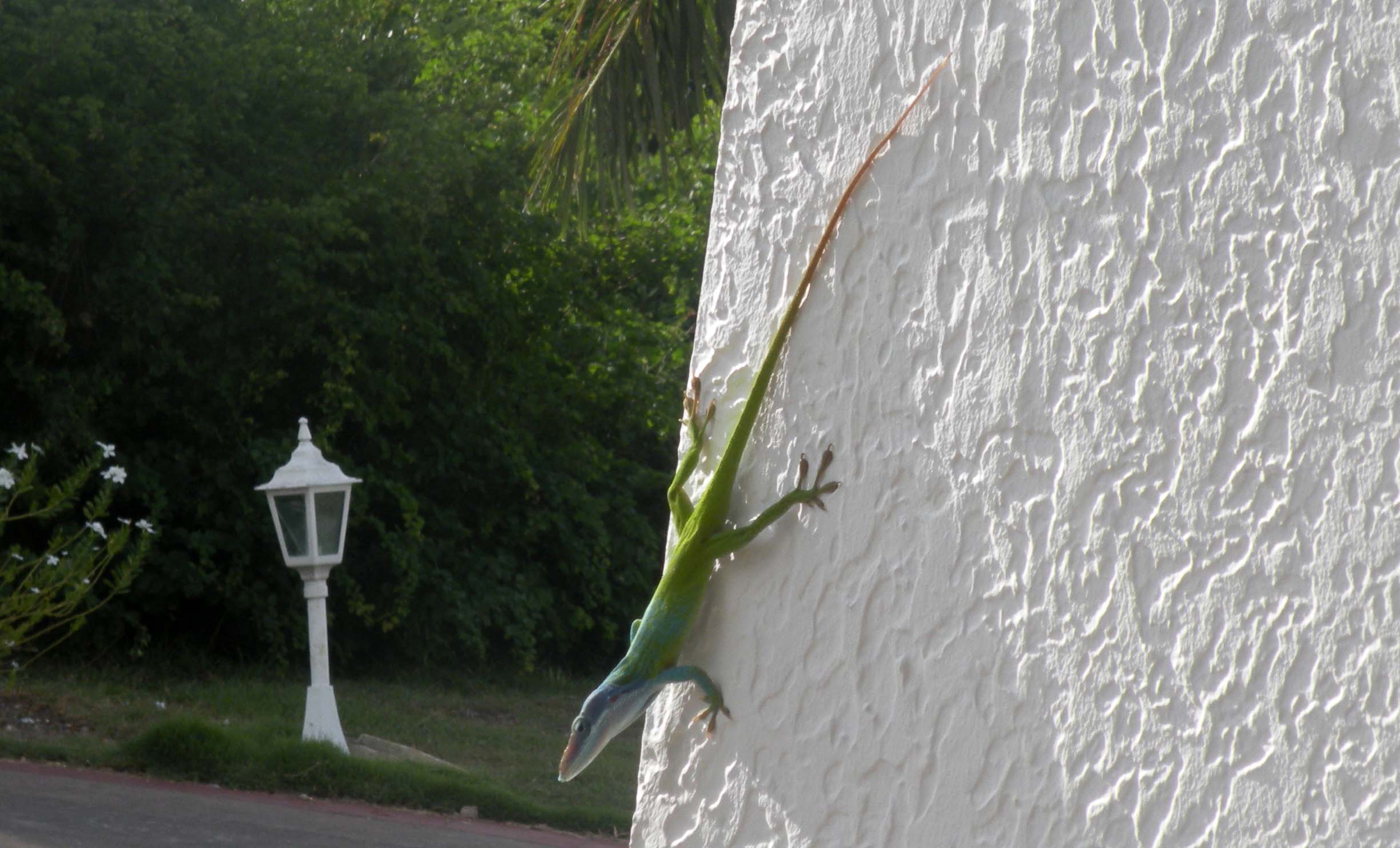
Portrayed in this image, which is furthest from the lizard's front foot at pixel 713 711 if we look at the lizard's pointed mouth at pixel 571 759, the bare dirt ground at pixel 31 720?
the bare dirt ground at pixel 31 720

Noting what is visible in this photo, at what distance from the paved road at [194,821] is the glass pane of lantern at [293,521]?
4.86 feet

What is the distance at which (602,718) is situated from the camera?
96cm

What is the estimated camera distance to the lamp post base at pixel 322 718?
8.28 meters

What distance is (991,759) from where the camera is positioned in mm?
768

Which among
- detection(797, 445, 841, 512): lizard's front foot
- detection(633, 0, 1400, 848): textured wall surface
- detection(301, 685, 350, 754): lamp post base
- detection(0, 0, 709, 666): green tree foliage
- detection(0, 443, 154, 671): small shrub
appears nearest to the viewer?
detection(633, 0, 1400, 848): textured wall surface

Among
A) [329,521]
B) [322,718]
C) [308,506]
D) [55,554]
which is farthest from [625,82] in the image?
[55,554]

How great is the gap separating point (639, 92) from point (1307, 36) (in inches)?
212

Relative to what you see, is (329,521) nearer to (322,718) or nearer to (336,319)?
(322,718)

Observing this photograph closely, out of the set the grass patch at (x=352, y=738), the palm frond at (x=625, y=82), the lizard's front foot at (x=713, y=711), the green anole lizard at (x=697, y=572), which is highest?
the palm frond at (x=625, y=82)

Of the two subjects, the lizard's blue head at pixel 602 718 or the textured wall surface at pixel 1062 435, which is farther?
the lizard's blue head at pixel 602 718

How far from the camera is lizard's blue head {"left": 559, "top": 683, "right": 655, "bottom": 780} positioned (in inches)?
37.2

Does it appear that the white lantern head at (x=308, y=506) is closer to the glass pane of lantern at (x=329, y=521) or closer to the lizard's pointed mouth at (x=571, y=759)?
the glass pane of lantern at (x=329, y=521)

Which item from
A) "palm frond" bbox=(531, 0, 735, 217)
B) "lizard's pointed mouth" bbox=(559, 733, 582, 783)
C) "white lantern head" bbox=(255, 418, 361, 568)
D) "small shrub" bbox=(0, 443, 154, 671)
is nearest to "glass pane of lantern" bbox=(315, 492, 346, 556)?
"white lantern head" bbox=(255, 418, 361, 568)

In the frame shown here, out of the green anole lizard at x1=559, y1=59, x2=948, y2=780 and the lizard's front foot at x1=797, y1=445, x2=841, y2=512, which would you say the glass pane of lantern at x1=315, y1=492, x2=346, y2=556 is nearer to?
the green anole lizard at x1=559, y1=59, x2=948, y2=780
